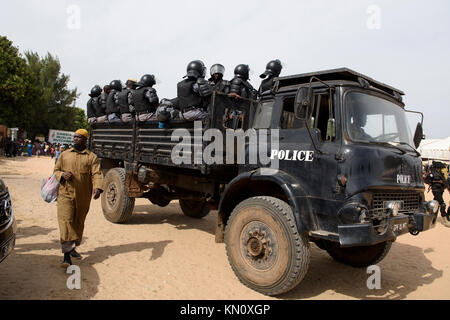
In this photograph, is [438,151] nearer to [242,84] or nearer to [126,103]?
[242,84]

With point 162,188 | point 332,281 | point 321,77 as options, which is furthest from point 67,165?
point 332,281

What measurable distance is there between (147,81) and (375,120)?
4.40 meters

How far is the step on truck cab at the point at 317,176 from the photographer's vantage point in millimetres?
3443

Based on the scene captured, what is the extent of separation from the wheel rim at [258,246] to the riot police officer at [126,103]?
3.96 m

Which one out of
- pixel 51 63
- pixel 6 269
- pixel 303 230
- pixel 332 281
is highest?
pixel 51 63

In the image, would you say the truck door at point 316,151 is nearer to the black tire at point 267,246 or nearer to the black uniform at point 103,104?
the black tire at point 267,246

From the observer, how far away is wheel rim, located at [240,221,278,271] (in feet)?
12.7

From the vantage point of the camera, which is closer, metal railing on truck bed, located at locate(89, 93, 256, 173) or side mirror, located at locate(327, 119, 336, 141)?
side mirror, located at locate(327, 119, 336, 141)

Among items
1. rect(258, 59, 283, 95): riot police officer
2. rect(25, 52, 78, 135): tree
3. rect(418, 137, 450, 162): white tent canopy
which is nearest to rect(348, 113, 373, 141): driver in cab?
rect(258, 59, 283, 95): riot police officer

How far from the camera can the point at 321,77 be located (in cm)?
412

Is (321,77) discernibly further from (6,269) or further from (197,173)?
(6,269)

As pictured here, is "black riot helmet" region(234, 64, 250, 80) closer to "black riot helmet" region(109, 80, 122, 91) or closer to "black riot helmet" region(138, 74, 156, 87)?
"black riot helmet" region(138, 74, 156, 87)

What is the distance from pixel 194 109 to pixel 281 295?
309cm
